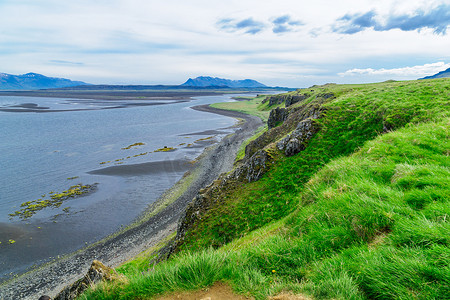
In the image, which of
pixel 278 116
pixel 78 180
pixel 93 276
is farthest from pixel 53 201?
pixel 278 116

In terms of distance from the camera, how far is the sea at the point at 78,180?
28641 mm

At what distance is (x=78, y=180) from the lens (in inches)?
1812

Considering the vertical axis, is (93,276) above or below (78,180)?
above

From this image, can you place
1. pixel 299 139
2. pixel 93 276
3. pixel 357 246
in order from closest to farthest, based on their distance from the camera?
pixel 357 246
pixel 93 276
pixel 299 139

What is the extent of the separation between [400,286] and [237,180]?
1475 centimetres

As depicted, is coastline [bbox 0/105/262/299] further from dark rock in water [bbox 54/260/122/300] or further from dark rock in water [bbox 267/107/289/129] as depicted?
dark rock in water [bbox 267/107/289/129]

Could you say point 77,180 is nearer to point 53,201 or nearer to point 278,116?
point 53,201

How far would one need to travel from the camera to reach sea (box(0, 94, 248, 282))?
2864 centimetres

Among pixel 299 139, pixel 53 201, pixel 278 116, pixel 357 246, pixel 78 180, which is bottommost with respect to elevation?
pixel 53 201

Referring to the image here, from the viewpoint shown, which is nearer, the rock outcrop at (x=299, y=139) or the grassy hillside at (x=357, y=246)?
the grassy hillside at (x=357, y=246)

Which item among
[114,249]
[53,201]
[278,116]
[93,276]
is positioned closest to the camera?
[93,276]

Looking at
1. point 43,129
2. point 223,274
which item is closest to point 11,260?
point 223,274

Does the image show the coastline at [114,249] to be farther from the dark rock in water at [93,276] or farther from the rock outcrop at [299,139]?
the rock outcrop at [299,139]

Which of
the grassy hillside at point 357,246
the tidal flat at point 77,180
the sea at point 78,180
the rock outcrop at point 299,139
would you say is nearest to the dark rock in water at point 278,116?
the tidal flat at point 77,180
